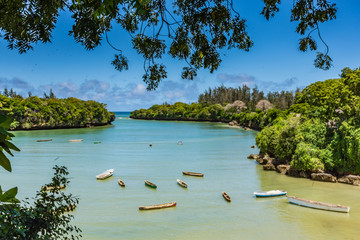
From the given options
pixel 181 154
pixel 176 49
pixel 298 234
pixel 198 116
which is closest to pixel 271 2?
pixel 176 49

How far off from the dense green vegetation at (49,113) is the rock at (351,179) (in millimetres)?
55090

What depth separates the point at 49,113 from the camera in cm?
6662

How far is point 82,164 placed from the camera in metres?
25.5

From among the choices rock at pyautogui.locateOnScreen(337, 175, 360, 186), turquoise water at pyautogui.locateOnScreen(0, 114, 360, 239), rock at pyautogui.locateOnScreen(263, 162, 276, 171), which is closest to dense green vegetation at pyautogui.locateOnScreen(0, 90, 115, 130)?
turquoise water at pyautogui.locateOnScreen(0, 114, 360, 239)

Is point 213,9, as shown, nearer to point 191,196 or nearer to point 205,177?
point 191,196

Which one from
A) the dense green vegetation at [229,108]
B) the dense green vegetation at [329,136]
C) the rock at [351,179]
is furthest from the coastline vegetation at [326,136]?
the dense green vegetation at [229,108]

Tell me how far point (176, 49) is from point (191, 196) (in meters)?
12.2

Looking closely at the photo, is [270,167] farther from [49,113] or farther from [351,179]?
[49,113]

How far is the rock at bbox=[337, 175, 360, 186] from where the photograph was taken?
16.9m

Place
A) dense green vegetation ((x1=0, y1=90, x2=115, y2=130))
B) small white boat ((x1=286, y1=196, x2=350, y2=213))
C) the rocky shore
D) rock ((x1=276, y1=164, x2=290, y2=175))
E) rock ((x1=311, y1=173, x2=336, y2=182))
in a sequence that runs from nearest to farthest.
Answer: small white boat ((x1=286, y1=196, x2=350, y2=213)), the rocky shore, rock ((x1=311, y1=173, x2=336, y2=182)), rock ((x1=276, y1=164, x2=290, y2=175)), dense green vegetation ((x1=0, y1=90, x2=115, y2=130))

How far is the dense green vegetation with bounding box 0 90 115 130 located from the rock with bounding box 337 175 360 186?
5509cm

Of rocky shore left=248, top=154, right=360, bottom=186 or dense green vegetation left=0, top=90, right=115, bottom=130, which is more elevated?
dense green vegetation left=0, top=90, right=115, bottom=130

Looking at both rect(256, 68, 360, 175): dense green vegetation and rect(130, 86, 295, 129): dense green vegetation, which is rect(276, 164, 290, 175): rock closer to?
rect(256, 68, 360, 175): dense green vegetation

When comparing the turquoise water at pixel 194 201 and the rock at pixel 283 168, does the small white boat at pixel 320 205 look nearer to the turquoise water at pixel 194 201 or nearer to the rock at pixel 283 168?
the turquoise water at pixel 194 201
